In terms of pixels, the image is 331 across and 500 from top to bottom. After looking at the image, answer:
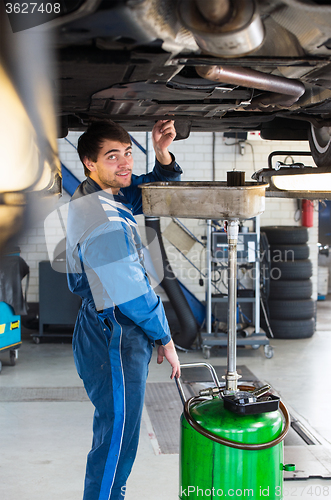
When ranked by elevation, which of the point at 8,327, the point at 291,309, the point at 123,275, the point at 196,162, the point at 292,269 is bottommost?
the point at 291,309

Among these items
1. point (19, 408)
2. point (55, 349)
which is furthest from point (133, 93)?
point (55, 349)

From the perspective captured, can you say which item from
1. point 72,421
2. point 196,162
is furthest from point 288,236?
point 72,421

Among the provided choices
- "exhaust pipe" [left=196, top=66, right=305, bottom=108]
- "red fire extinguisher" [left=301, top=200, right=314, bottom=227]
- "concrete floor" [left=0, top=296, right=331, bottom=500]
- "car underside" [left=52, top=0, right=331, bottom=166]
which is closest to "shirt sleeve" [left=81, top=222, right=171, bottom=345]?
"car underside" [left=52, top=0, right=331, bottom=166]

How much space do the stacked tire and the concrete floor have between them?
0.22 metres

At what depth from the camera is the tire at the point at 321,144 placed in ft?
7.57

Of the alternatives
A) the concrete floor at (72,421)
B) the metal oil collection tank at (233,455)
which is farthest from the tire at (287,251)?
the metal oil collection tank at (233,455)

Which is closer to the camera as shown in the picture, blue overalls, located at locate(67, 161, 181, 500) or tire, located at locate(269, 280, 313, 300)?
blue overalls, located at locate(67, 161, 181, 500)

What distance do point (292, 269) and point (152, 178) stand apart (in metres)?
3.74

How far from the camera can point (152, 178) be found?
2182mm

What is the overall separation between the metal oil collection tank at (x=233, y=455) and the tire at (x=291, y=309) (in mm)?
4043

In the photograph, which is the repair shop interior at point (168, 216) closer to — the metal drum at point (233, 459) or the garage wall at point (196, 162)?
the metal drum at point (233, 459)

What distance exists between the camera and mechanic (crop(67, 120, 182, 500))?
1747 mm

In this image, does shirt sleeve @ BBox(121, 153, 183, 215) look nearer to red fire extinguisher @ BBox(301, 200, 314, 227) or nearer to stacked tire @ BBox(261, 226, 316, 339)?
stacked tire @ BBox(261, 226, 316, 339)

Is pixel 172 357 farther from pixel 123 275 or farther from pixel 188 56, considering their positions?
pixel 188 56
